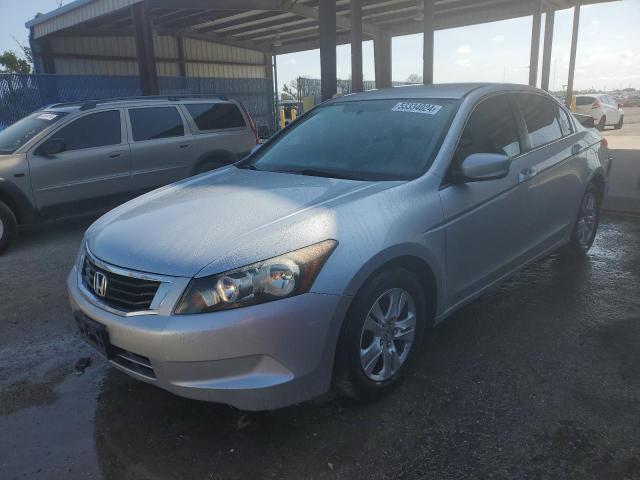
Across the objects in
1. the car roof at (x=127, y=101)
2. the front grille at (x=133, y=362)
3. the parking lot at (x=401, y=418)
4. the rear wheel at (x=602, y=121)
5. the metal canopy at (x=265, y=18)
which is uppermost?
the metal canopy at (x=265, y=18)

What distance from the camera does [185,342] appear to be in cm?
217

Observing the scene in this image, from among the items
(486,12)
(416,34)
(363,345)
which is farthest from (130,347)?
(416,34)

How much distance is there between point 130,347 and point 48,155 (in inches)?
190

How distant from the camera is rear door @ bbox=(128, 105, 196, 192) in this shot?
23.0ft

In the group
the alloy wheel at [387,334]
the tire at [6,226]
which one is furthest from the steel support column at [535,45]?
the alloy wheel at [387,334]

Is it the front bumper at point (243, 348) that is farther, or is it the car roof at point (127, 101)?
the car roof at point (127, 101)

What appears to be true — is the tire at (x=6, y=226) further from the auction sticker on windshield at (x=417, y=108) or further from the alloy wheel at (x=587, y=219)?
the alloy wheel at (x=587, y=219)

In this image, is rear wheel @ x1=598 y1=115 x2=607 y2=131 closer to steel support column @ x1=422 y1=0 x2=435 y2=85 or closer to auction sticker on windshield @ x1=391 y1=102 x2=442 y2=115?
steel support column @ x1=422 y1=0 x2=435 y2=85

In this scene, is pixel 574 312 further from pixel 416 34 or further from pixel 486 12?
pixel 416 34

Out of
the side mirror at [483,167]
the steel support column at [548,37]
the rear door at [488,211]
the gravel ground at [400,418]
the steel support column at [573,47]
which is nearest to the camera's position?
the gravel ground at [400,418]

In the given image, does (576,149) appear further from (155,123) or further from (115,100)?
(115,100)

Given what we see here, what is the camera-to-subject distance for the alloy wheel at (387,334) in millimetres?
2607

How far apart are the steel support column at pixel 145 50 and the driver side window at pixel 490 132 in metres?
9.40

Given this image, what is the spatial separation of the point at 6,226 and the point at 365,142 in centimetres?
472
